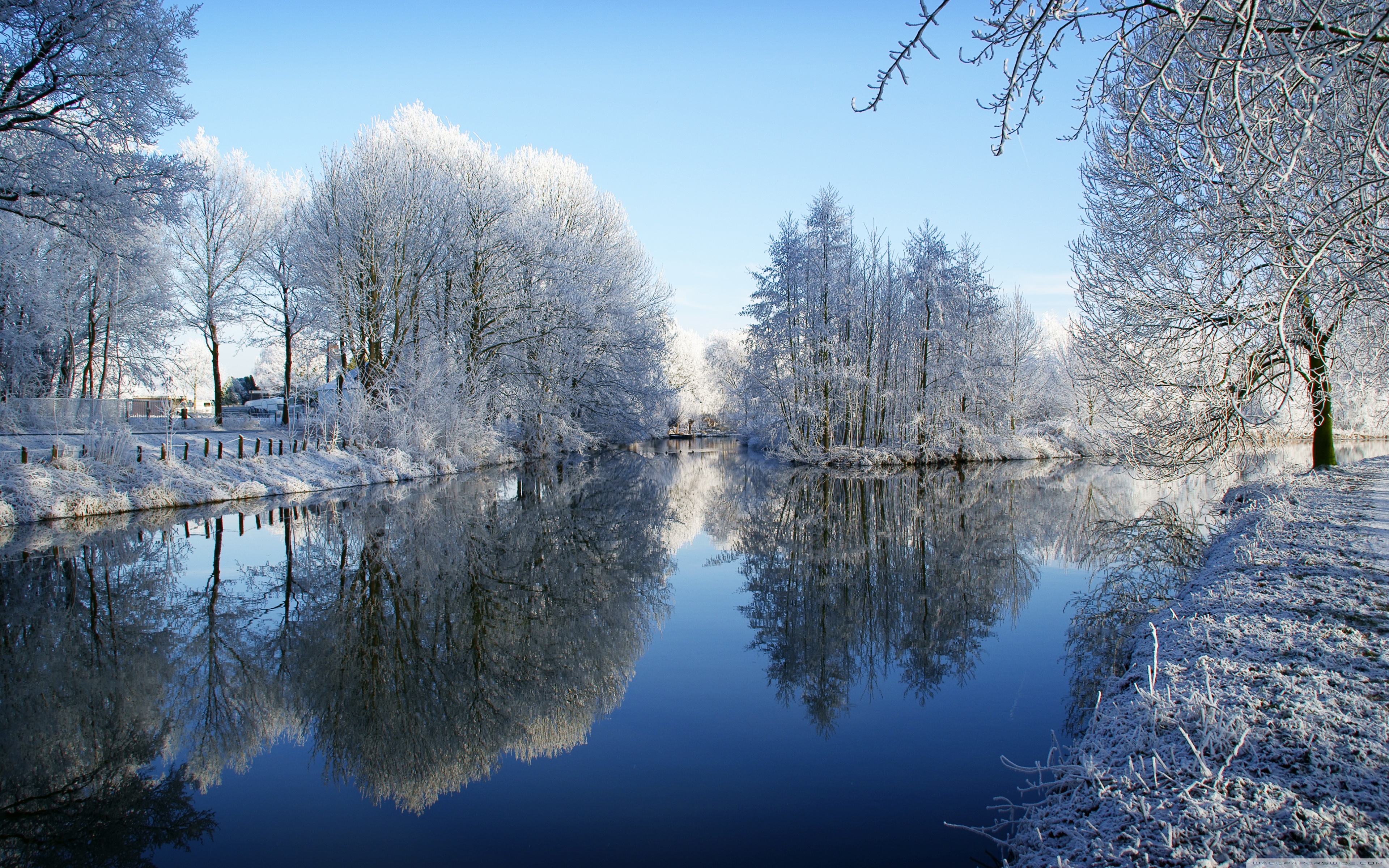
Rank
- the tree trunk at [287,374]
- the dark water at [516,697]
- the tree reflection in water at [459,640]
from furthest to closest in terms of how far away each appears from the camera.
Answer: the tree trunk at [287,374]
the tree reflection in water at [459,640]
the dark water at [516,697]

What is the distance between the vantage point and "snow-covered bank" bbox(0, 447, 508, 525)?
10711 millimetres

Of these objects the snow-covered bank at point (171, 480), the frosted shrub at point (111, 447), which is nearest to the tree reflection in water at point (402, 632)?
the snow-covered bank at point (171, 480)

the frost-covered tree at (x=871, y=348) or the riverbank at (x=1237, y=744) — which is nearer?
the riverbank at (x=1237, y=744)

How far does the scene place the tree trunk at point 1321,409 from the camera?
7906mm

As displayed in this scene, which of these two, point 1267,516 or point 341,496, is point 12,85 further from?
point 1267,516

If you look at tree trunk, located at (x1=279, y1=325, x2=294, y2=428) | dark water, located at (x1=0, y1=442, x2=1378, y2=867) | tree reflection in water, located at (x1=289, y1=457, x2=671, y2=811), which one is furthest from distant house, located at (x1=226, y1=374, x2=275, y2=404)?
tree reflection in water, located at (x1=289, y1=457, x2=671, y2=811)

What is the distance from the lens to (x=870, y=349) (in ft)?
83.4

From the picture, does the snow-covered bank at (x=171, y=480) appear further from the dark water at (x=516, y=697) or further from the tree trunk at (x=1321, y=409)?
the tree trunk at (x=1321, y=409)

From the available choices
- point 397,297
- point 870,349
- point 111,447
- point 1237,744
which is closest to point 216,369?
point 397,297

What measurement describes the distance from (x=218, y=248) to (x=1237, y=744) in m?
32.8

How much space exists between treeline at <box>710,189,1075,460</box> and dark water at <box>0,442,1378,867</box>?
15.0 meters

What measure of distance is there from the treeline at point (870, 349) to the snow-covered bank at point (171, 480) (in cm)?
1325

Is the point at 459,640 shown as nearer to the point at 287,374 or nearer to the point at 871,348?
the point at 871,348

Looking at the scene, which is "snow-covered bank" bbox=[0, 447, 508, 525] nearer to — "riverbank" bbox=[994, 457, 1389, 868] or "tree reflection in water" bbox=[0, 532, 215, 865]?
"tree reflection in water" bbox=[0, 532, 215, 865]
